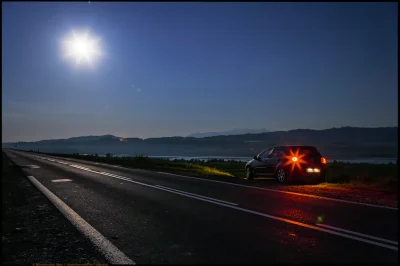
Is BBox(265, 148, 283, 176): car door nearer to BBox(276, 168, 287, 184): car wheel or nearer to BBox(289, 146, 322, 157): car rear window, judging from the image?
BBox(276, 168, 287, 184): car wheel

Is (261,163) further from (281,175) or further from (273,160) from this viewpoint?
(281,175)

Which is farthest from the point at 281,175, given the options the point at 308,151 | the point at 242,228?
the point at 242,228

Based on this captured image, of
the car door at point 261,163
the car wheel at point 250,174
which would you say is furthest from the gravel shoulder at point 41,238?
the car wheel at point 250,174

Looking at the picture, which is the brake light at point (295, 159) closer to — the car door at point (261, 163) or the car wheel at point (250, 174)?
the car door at point (261, 163)

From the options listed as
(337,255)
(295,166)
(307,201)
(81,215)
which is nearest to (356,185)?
(295,166)

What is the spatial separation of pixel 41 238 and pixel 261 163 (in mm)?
12002

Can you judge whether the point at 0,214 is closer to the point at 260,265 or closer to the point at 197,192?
the point at 197,192

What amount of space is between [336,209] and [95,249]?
5903 millimetres

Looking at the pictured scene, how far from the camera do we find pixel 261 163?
1684 cm

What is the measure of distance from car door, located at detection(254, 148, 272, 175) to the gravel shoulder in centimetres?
986

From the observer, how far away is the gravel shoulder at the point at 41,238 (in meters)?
5.31

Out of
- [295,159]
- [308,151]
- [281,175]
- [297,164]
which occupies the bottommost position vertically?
[281,175]

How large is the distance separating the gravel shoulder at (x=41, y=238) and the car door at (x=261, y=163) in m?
9.86

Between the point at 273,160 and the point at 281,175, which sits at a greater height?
the point at 273,160
